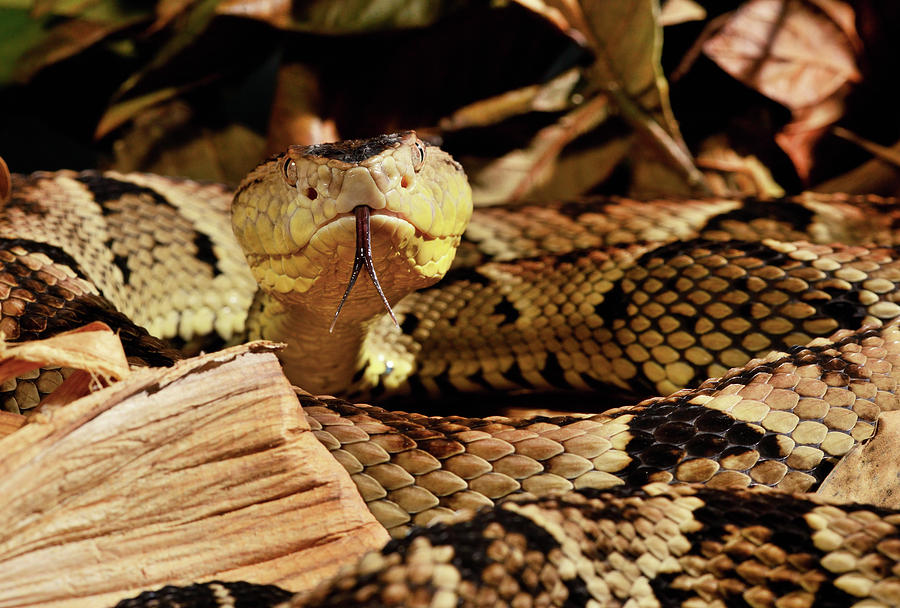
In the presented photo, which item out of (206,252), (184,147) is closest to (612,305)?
(206,252)

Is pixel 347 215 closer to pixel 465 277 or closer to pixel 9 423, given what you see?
pixel 9 423

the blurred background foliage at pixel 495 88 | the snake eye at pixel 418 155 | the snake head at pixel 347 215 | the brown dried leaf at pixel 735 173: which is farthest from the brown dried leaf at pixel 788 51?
the snake eye at pixel 418 155

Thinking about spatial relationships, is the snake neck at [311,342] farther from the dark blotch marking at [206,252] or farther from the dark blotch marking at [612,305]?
the dark blotch marking at [612,305]

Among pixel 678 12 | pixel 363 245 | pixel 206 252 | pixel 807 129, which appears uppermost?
pixel 678 12

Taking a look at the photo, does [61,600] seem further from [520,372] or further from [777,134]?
[777,134]

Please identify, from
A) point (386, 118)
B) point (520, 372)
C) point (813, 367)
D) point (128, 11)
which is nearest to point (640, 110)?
point (386, 118)

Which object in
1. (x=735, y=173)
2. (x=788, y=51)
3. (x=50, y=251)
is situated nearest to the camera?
(x=50, y=251)

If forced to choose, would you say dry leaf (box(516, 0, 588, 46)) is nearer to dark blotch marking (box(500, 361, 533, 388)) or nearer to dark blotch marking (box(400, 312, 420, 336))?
dark blotch marking (box(400, 312, 420, 336))
